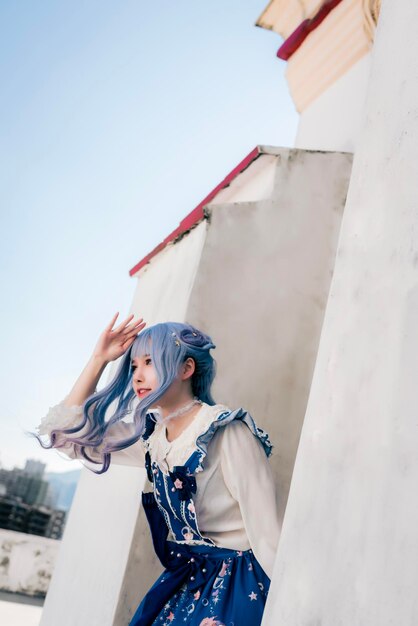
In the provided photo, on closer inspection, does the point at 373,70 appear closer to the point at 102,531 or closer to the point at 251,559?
the point at 251,559

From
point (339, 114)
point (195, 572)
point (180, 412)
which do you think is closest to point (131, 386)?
point (180, 412)

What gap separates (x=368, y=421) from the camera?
3.89 feet

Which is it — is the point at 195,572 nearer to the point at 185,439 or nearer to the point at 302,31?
the point at 185,439

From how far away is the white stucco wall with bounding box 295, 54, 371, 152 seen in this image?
3.85m

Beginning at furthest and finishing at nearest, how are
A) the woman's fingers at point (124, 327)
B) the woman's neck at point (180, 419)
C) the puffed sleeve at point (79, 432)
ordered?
1. the woman's fingers at point (124, 327)
2. the puffed sleeve at point (79, 432)
3. the woman's neck at point (180, 419)

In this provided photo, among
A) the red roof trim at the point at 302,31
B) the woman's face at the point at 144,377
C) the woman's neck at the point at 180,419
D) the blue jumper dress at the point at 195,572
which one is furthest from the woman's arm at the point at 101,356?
the red roof trim at the point at 302,31

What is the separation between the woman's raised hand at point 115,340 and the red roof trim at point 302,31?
9.80 feet

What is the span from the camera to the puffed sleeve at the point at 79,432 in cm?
224

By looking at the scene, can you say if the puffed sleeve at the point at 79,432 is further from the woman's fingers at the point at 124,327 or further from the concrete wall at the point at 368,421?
the concrete wall at the point at 368,421

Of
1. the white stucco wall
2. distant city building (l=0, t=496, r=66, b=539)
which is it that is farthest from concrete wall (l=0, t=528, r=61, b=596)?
distant city building (l=0, t=496, r=66, b=539)

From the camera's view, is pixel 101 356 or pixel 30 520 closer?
pixel 101 356

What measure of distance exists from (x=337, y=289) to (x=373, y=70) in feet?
2.06

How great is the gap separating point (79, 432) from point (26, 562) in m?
4.68

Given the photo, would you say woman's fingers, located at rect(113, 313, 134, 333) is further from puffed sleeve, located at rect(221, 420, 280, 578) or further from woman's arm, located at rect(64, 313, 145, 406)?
puffed sleeve, located at rect(221, 420, 280, 578)
